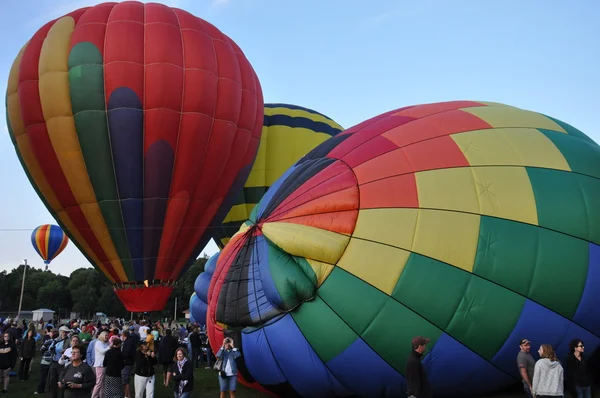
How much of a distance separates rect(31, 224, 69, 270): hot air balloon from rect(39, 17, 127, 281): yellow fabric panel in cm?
2216

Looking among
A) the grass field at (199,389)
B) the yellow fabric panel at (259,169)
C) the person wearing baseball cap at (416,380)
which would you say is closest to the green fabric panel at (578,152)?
the grass field at (199,389)

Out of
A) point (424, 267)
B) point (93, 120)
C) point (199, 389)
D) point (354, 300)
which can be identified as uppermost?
point (93, 120)

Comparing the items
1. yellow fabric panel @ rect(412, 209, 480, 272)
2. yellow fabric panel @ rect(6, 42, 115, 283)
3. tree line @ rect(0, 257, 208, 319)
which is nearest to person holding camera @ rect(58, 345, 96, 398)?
yellow fabric panel @ rect(412, 209, 480, 272)

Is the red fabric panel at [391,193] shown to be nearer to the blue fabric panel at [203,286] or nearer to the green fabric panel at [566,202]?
the green fabric panel at [566,202]

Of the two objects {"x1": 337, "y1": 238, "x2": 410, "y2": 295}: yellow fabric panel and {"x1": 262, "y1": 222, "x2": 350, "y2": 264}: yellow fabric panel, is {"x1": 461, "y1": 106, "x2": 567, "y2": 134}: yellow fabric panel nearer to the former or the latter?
{"x1": 337, "y1": 238, "x2": 410, "y2": 295}: yellow fabric panel

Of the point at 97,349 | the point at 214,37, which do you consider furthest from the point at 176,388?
the point at 214,37

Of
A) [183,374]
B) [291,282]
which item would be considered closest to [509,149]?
[291,282]

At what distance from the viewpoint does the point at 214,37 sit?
14500 mm

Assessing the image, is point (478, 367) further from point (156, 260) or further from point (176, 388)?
point (156, 260)

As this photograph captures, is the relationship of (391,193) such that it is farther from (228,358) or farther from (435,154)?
(228,358)

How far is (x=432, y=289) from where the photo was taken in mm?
5590

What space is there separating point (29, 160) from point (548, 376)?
12.7 meters

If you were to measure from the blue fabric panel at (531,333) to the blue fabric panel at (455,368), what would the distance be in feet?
0.39

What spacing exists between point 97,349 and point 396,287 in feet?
13.6
